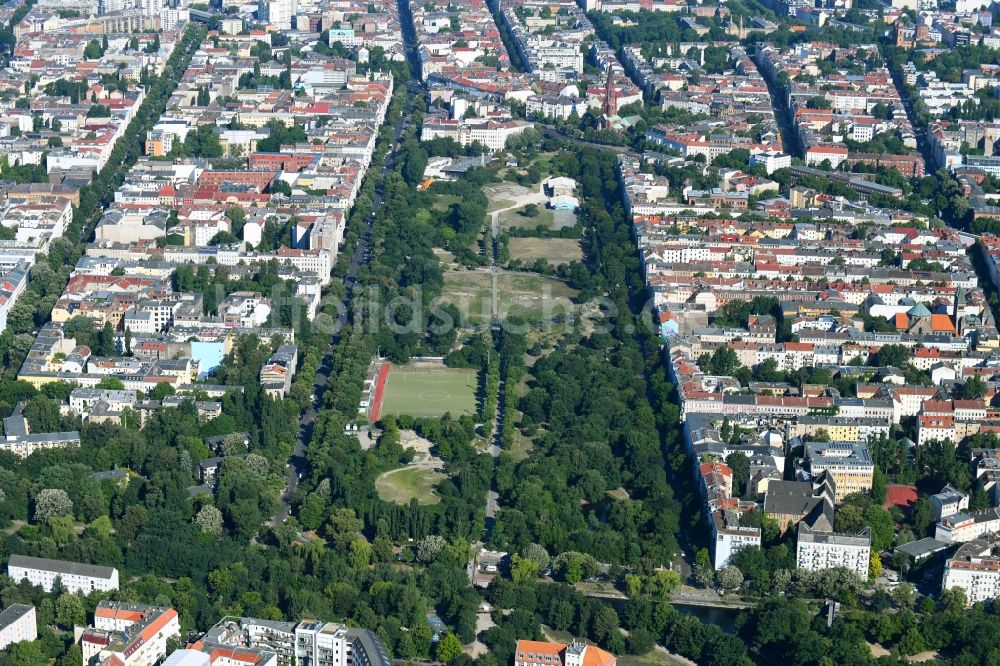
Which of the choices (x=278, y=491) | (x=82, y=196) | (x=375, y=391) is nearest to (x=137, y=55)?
(x=82, y=196)

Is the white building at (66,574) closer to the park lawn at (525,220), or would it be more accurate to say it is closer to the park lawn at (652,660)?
the park lawn at (652,660)

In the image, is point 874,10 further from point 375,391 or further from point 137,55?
point 375,391

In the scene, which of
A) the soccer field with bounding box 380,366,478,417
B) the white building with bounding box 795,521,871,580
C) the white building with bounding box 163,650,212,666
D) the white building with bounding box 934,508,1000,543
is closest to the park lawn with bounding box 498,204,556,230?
the soccer field with bounding box 380,366,478,417

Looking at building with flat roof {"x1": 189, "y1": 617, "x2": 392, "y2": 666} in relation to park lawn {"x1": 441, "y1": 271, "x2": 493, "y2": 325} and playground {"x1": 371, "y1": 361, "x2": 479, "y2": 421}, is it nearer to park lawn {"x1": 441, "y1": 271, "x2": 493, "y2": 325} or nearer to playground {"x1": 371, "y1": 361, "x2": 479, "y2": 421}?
playground {"x1": 371, "y1": 361, "x2": 479, "y2": 421}

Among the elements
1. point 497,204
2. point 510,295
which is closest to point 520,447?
point 510,295

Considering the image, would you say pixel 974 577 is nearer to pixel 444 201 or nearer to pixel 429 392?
pixel 429 392

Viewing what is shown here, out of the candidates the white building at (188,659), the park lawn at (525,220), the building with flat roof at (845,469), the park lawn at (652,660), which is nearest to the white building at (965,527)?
the building with flat roof at (845,469)
